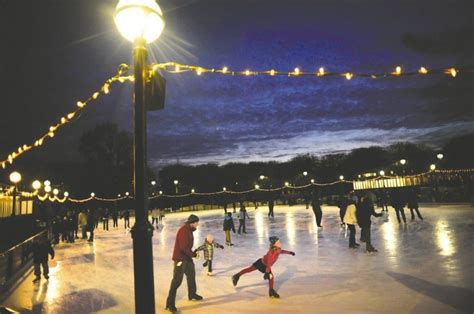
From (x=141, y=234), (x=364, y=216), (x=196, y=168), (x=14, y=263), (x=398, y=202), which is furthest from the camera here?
(x=196, y=168)

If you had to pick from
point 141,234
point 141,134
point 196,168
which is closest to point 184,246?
point 141,234

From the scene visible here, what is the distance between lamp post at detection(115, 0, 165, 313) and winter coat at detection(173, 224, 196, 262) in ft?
9.99

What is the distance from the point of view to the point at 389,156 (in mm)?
88500

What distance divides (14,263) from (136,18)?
838 cm

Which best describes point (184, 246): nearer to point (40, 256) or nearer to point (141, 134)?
point (141, 134)

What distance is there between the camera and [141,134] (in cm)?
361

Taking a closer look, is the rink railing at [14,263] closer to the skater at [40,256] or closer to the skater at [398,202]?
the skater at [40,256]

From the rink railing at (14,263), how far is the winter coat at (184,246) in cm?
422

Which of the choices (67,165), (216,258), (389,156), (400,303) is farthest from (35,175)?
(389,156)

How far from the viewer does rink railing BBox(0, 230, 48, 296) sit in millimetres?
7980

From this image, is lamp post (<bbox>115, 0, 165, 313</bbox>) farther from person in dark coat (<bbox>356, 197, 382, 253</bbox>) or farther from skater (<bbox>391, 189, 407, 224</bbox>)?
skater (<bbox>391, 189, 407, 224</bbox>)

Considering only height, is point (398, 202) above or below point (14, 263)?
above

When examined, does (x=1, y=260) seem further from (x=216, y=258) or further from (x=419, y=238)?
(x=419, y=238)

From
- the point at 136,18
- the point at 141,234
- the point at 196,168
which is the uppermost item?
the point at 196,168
